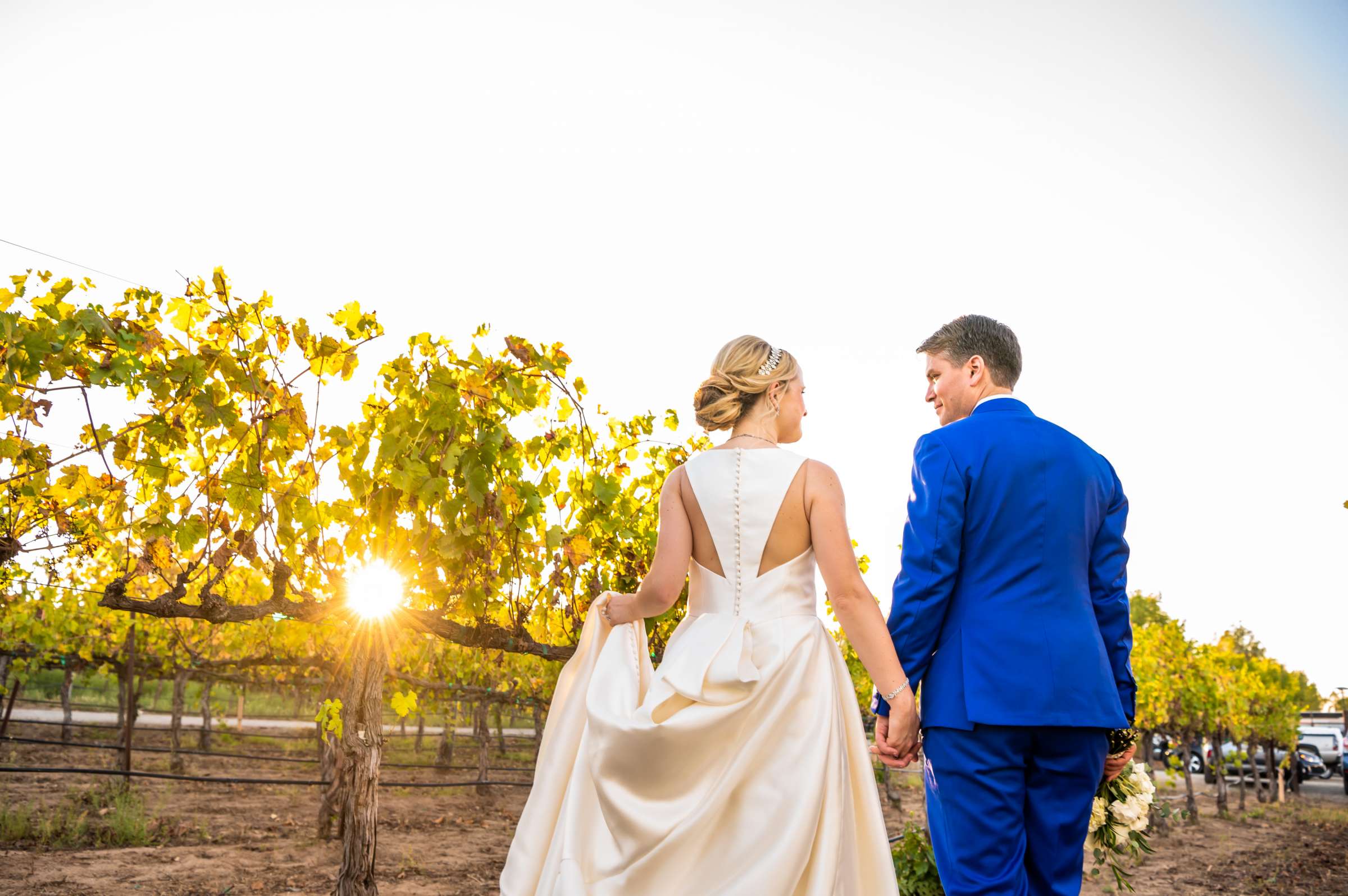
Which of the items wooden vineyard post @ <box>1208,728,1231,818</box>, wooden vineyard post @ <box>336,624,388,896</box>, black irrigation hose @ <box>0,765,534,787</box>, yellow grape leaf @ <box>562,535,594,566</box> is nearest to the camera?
wooden vineyard post @ <box>336,624,388,896</box>

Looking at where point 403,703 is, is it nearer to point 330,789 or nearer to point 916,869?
point 916,869

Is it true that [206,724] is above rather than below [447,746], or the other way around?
above

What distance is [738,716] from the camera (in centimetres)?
229

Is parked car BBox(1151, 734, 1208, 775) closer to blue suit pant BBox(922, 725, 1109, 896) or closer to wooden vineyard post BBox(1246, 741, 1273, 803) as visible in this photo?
wooden vineyard post BBox(1246, 741, 1273, 803)

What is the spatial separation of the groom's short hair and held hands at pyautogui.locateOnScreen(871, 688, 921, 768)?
95cm

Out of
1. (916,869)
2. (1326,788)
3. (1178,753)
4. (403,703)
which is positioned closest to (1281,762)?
(1178,753)

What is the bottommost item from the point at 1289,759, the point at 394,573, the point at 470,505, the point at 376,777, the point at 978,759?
the point at 1289,759

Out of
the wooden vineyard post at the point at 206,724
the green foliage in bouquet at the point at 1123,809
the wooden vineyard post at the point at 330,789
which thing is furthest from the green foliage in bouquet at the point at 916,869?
the wooden vineyard post at the point at 206,724

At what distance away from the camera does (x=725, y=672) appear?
7.52 feet

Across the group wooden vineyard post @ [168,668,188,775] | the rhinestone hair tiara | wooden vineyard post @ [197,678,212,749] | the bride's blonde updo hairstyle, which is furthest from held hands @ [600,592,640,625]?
wooden vineyard post @ [197,678,212,749]

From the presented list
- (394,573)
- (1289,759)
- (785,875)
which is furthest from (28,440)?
(1289,759)

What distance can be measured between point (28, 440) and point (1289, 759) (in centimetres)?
2476

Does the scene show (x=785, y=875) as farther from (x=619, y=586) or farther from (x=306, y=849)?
(x=306, y=849)

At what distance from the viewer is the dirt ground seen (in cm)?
600
